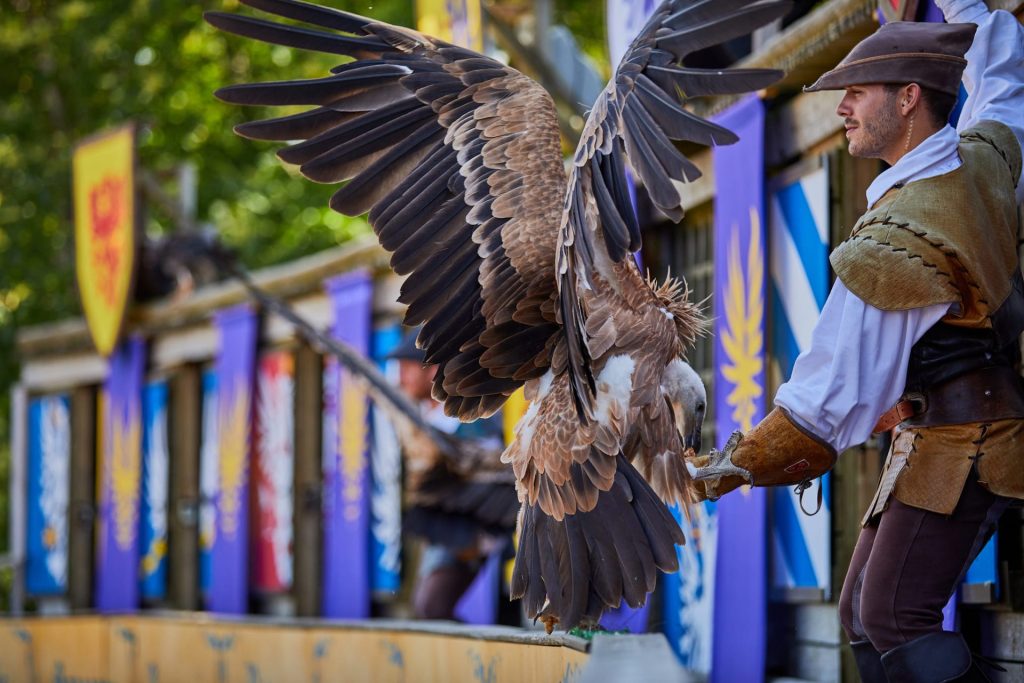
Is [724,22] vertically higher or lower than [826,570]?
higher

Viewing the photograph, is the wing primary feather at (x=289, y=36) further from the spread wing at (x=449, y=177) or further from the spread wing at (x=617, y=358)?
the spread wing at (x=617, y=358)

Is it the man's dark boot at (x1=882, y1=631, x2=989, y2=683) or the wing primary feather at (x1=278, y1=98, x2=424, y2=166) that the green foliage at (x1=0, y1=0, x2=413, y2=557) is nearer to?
the wing primary feather at (x1=278, y1=98, x2=424, y2=166)

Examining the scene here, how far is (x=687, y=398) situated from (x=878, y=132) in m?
1.01

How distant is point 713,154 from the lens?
495 centimetres

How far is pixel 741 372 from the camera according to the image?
4.62 metres

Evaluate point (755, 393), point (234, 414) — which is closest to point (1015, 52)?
point (755, 393)

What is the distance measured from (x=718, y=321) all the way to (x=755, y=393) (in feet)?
1.22

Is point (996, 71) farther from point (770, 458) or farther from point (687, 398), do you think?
point (687, 398)

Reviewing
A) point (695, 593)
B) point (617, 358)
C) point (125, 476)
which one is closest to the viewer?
point (617, 358)

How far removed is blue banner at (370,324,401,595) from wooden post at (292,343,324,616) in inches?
26.4

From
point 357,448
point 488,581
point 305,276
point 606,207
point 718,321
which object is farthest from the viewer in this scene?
point 305,276

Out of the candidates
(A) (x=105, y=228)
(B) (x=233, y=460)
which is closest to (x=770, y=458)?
(B) (x=233, y=460)

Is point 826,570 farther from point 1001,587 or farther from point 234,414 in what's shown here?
point 234,414

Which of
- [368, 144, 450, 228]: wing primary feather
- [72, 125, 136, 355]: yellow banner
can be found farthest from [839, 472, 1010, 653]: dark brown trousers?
[72, 125, 136, 355]: yellow banner
